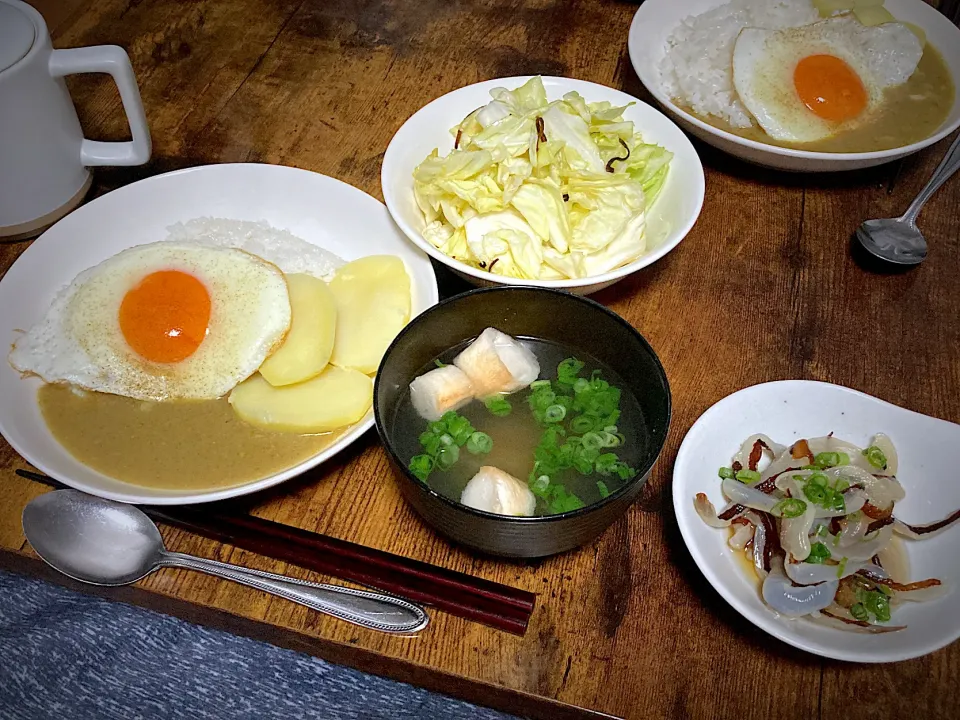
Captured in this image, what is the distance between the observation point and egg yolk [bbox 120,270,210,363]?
1847 millimetres

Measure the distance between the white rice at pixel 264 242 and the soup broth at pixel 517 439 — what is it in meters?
Result: 0.54

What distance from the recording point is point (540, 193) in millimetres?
1995

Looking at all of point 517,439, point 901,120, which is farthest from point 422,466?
point 901,120

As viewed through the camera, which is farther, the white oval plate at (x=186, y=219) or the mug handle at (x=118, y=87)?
the mug handle at (x=118, y=87)

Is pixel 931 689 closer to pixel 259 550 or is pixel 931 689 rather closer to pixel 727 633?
pixel 727 633

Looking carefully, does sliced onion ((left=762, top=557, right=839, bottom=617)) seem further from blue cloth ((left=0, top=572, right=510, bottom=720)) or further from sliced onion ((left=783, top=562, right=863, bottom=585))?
blue cloth ((left=0, top=572, right=510, bottom=720))

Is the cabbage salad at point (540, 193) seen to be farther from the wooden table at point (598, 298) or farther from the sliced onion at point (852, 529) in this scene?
the sliced onion at point (852, 529)

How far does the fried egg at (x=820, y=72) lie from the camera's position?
251 centimetres

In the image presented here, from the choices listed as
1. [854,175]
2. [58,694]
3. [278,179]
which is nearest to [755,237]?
[854,175]

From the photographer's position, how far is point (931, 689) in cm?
148

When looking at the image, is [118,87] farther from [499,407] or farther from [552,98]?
[499,407]

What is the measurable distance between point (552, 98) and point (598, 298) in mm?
642

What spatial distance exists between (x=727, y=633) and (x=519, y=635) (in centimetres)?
41

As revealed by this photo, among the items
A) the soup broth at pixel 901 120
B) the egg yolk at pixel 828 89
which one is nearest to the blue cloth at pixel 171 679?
the soup broth at pixel 901 120
